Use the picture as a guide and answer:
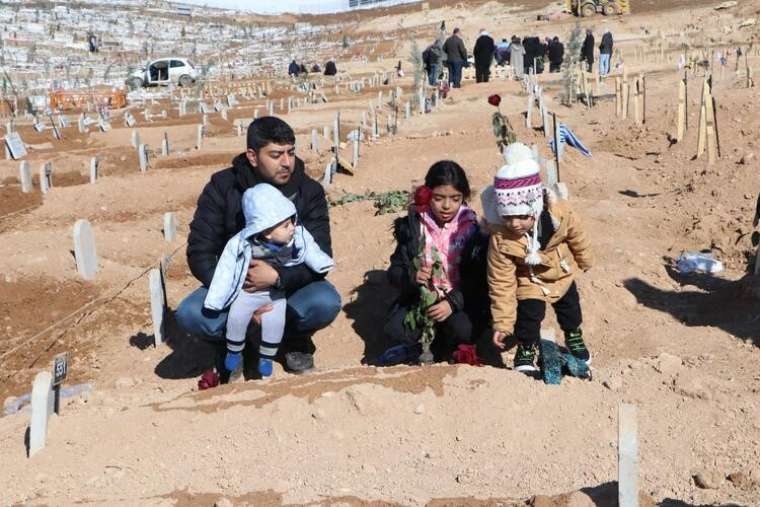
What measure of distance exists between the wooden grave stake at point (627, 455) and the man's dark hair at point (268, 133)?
260 centimetres

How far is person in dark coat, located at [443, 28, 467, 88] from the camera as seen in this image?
22.7m

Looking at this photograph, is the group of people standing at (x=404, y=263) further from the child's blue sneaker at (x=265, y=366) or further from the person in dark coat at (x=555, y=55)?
the person in dark coat at (x=555, y=55)

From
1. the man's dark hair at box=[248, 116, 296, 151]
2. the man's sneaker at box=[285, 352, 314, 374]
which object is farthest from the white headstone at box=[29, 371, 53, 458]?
the man's dark hair at box=[248, 116, 296, 151]

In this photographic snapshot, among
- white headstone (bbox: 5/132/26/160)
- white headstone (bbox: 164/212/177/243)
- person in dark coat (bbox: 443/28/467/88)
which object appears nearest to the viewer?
white headstone (bbox: 164/212/177/243)

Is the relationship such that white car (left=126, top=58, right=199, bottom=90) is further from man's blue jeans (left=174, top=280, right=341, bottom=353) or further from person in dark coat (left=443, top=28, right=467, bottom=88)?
man's blue jeans (left=174, top=280, right=341, bottom=353)

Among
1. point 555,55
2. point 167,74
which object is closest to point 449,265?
point 555,55

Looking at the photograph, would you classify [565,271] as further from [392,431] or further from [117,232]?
[117,232]

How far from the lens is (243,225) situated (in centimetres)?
511

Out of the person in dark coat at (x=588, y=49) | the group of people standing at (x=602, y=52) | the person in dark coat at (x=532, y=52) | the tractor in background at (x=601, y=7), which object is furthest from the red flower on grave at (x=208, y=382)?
the tractor in background at (x=601, y=7)

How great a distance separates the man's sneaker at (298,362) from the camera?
517cm

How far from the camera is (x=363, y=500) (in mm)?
3393

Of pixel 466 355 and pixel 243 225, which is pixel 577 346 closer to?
pixel 466 355

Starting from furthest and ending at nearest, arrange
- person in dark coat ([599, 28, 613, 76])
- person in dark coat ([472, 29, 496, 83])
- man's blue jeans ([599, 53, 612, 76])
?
1. man's blue jeans ([599, 53, 612, 76])
2. person in dark coat ([599, 28, 613, 76])
3. person in dark coat ([472, 29, 496, 83])

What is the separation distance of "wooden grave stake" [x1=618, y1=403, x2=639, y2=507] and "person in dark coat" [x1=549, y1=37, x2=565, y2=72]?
27.5 meters
